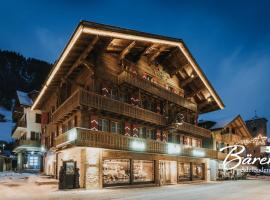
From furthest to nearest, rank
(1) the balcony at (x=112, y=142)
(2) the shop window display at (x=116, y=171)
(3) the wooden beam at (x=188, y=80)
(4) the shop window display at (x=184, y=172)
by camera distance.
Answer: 1. (3) the wooden beam at (x=188, y=80)
2. (4) the shop window display at (x=184, y=172)
3. (2) the shop window display at (x=116, y=171)
4. (1) the balcony at (x=112, y=142)

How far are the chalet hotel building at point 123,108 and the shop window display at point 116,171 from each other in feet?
0.25

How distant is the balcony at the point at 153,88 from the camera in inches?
1054

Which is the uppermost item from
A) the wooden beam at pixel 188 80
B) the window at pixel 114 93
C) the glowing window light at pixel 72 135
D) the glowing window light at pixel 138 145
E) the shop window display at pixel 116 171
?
the wooden beam at pixel 188 80

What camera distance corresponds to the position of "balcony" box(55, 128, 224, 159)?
72.0ft

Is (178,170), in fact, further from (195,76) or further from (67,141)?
(67,141)

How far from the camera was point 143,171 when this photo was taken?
92.0 ft

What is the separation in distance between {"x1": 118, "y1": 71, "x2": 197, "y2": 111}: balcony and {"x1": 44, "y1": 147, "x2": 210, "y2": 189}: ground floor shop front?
18.6 feet

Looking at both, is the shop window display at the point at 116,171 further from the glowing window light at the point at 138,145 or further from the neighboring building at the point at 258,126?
the neighboring building at the point at 258,126

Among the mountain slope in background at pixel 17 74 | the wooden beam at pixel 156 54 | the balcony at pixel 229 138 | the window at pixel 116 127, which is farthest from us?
the mountain slope in background at pixel 17 74

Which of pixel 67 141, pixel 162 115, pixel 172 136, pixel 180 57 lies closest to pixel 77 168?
pixel 67 141

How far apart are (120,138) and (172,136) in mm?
10104

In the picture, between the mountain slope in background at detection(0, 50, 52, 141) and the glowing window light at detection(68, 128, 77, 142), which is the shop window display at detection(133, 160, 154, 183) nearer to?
the glowing window light at detection(68, 128, 77, 142)

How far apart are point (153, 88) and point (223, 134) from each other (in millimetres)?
19523

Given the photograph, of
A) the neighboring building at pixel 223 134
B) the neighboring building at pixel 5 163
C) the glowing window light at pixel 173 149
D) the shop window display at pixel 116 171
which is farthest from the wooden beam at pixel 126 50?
the neighboring building at pixel 5 163
